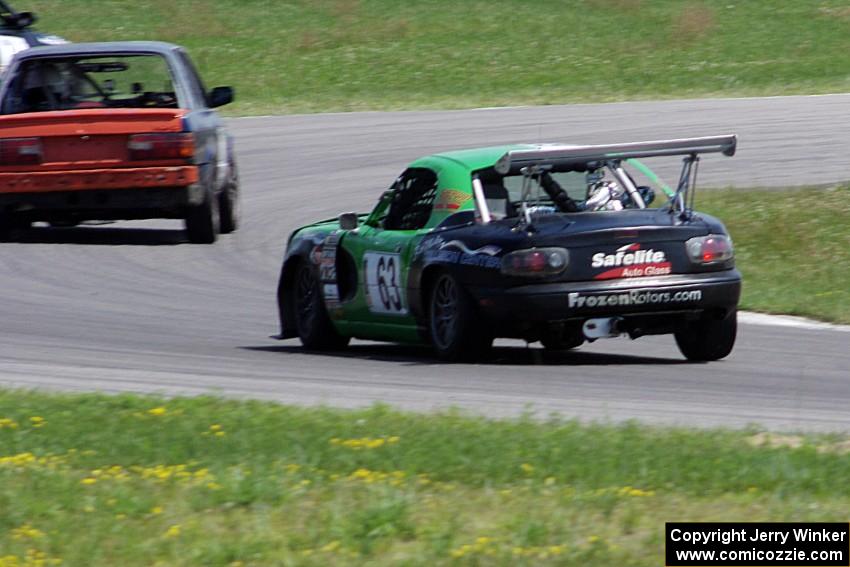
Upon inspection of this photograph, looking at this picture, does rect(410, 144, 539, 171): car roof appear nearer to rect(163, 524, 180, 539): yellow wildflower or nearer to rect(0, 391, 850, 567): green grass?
rect(0, 391, 850, 567): green grass

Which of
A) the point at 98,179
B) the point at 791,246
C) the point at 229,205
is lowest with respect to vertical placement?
the point at 791,246

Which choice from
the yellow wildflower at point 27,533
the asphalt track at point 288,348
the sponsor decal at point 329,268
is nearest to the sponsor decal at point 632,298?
the asphalt track at point 288,348

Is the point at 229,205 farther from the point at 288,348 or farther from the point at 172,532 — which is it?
the point at 172,532

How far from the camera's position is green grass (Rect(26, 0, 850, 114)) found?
35.0 meters

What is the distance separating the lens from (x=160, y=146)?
603 inches

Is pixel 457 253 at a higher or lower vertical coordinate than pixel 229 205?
higher

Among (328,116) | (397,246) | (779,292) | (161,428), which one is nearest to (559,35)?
(328,116)

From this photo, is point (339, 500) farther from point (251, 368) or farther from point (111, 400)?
point (251, 368)

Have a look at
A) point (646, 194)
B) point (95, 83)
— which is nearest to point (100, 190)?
point (95, 83)

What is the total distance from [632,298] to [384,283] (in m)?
1.80

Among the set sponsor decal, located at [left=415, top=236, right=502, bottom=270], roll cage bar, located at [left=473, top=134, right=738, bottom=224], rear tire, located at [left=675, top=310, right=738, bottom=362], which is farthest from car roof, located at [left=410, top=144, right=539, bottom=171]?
rear tire, located at [left=675, top=310, right=738, bottom=362]

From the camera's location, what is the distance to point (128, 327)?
12.0 m

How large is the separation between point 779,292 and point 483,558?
27.3 feet

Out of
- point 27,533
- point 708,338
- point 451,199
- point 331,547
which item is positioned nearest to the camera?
point 331,547
